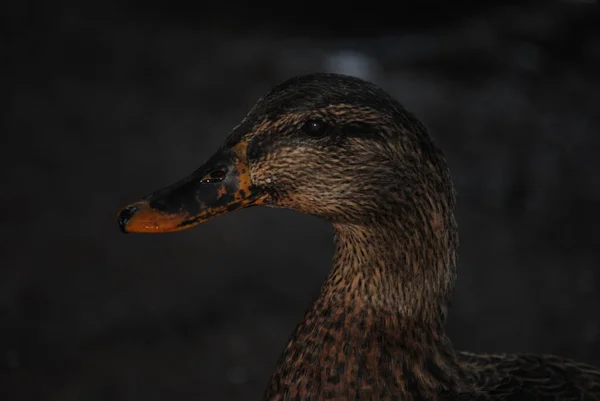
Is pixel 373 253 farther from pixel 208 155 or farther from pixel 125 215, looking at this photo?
pixel 208 155

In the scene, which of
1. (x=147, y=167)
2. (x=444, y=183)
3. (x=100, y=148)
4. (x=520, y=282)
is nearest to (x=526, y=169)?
(x=520, y=282)

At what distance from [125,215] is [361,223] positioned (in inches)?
25.0

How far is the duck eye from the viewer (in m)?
2.28

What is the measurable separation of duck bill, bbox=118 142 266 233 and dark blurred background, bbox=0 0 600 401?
1956mm

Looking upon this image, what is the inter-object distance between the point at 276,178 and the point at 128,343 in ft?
7.56

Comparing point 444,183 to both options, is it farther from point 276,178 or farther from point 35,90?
point 35,90

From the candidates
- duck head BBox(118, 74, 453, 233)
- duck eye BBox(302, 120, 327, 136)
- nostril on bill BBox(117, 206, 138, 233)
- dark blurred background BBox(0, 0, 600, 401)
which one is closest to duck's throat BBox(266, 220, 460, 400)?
duck head BBox(118, 74, 453, 233)

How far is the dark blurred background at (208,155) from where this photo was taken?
4.34m

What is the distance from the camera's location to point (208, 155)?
5.80 m

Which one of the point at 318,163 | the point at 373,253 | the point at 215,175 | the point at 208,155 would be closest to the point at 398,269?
the point at 373,253

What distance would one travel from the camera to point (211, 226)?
525 cm

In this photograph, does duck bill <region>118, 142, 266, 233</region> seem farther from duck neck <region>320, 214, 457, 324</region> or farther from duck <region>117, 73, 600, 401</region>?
duck neck <region>320, 214, 457, 324</region>

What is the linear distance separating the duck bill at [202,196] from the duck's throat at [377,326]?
0.35 meters

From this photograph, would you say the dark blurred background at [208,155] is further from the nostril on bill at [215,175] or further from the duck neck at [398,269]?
the nostril on bill at [215,175]
